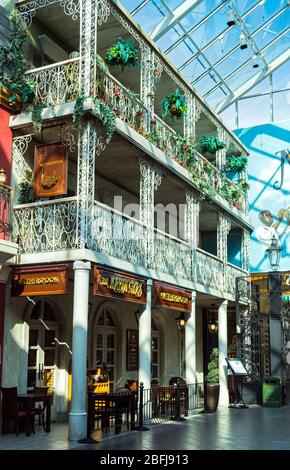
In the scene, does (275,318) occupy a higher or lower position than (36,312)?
higher

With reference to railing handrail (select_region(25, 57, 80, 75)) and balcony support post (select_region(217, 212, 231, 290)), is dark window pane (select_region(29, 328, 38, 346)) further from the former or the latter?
balcony support post (select_region(217, 212, 231, 290))

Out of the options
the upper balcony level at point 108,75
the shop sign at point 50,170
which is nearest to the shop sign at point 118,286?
the shop sign at point 50,170

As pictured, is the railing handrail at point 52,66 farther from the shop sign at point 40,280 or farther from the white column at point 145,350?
the white column at point 145,350

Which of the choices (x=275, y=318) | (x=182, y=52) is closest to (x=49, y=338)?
(x=275, y=318)

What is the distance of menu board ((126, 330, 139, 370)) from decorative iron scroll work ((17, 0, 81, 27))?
8868 millimetres

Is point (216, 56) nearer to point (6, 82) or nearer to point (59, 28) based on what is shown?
point (59, 28)

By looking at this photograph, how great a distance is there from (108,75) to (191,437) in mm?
7672

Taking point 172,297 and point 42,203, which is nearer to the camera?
point 42,203

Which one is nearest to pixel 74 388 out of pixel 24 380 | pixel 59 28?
pixel 24 380

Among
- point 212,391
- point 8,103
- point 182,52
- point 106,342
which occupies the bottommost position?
point 212,391

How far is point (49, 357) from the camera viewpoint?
540 inches

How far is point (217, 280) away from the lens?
1878 centimetres

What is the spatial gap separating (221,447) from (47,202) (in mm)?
5807

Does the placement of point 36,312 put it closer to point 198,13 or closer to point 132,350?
point 132,350
